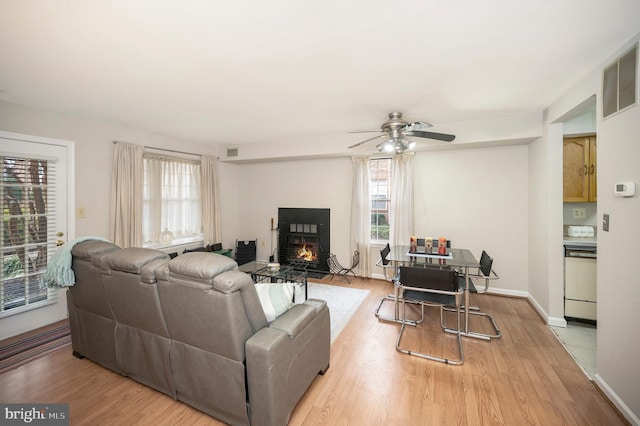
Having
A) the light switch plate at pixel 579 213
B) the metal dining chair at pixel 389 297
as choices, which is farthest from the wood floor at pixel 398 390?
the light switch plate at pixel 579 213

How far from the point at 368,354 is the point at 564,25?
285 cm

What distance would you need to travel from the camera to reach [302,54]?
6.33 ft

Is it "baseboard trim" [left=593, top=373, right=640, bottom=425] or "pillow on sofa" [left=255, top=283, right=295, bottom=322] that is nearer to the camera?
"baseboard trim" [left=593, top=373, right=640, bottom=425]

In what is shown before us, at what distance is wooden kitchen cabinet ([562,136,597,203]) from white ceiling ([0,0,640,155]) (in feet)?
2.20

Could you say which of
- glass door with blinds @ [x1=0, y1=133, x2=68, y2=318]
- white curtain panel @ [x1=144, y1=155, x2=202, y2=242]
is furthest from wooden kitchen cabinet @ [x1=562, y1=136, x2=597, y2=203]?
glass door with blinds @ [x1=0, y1=133, x2=68, y2=318]

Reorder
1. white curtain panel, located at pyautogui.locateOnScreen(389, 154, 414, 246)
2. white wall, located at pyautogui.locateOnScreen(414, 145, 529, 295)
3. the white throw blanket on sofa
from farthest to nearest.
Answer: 1. white curtain panel, located at pyautogui.locateOnScreen(389, 154, 414, 246)
2. white wall, located at pyautogui.locateOnScreen(414, 145, 529, 295)
3. the white throw blanket on sofa

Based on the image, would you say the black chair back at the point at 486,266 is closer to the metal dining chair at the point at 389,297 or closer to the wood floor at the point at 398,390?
the wood floor at the point at 398,390

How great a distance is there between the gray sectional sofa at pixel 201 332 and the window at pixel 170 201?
217cm

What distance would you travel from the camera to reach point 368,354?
2.51 metres

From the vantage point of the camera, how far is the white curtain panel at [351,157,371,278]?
4691 mm

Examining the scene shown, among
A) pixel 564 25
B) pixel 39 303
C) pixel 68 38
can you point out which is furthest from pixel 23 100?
pixel 564 25

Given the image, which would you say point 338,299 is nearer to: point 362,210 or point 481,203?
point 362,210

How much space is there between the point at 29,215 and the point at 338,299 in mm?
3822

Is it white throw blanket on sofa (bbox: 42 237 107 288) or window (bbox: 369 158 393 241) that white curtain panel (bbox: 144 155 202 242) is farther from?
window (bbox: 369 158 393 241)
